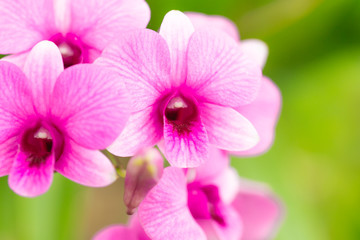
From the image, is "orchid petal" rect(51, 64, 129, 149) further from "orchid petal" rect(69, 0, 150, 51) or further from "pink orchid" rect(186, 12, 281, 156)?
"pink orchid" rect(186, 12, 281, 156)

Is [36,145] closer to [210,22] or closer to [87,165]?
[87,165]

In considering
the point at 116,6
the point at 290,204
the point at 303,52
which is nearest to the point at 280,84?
the point at 303,52

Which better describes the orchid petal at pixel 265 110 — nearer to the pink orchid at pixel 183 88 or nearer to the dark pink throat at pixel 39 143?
the pink orchid at pixel 183 88

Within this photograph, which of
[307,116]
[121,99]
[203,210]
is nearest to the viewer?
[121,99]

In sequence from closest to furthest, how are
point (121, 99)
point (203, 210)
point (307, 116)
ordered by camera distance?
point (121, 99)
point (203, 210)
point (307, 116)

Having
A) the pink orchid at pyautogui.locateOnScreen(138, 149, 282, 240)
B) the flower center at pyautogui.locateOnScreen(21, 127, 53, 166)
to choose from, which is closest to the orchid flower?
the pink orchid at pyautogui.locateOnScreen(138, 149, 282, 240)

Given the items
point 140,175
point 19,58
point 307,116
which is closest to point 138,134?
point 140,175

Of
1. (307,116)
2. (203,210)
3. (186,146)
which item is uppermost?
(186,146)
